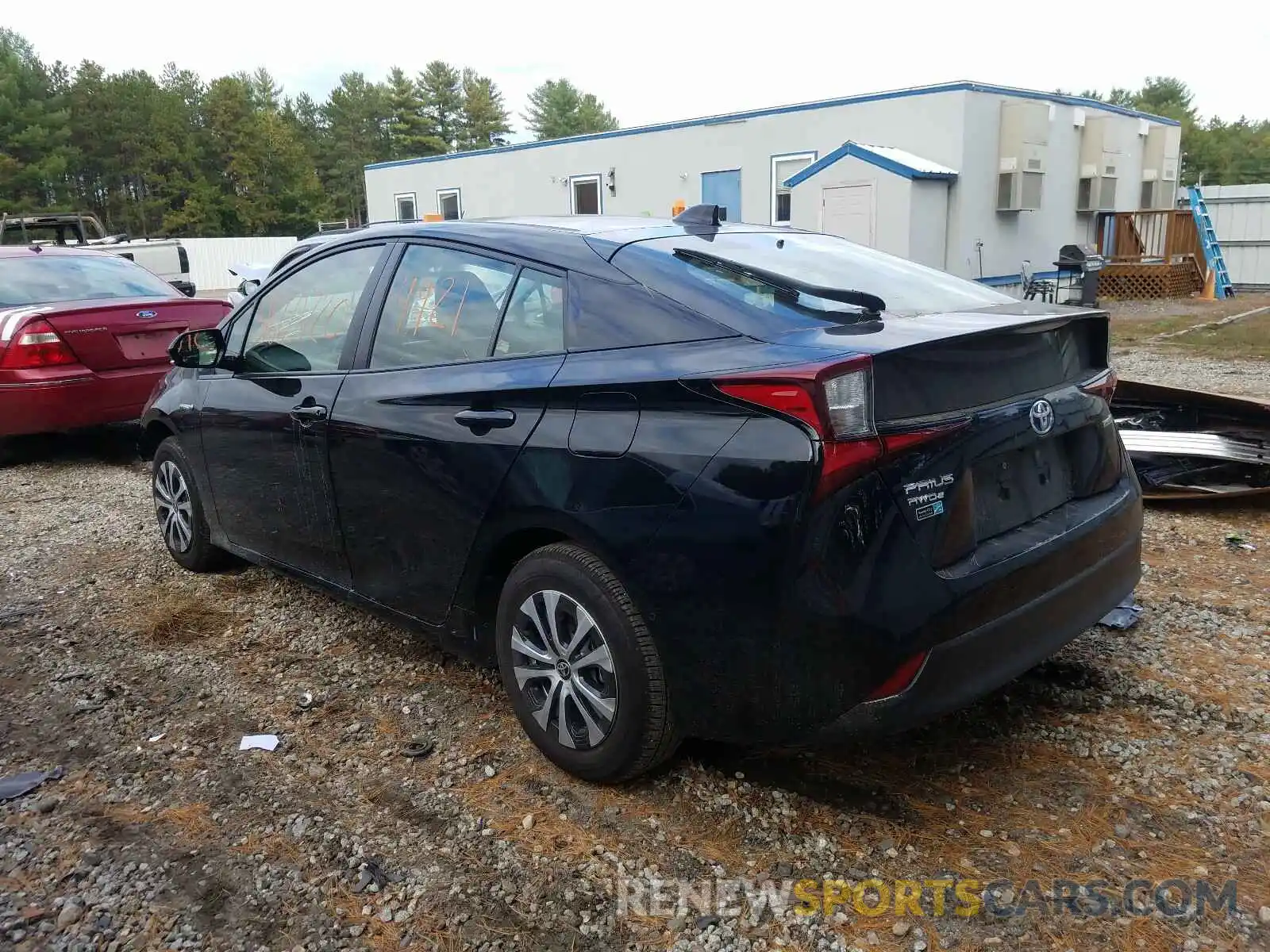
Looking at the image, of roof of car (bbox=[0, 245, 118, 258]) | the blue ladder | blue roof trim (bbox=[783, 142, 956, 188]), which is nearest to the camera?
roof of car (bbox=[0, 245, 118, 258])

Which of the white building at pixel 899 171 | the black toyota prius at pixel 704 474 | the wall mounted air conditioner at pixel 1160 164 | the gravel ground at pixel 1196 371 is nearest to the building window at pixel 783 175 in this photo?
the white building at pixel 899 171

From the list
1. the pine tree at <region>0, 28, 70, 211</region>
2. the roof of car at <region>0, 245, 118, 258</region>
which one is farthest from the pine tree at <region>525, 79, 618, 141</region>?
the roof of car at <region>0, 245, 118, 258</region>

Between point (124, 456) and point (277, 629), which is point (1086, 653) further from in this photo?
point (124, 456)

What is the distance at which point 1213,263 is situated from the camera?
65.6 ft

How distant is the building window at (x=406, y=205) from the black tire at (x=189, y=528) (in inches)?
853

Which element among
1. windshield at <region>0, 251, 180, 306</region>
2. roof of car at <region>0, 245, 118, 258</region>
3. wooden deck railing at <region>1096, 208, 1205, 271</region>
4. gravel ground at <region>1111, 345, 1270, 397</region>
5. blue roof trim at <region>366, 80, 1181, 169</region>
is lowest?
gravel ground at <region>1111, 345, 1270, 397</region>

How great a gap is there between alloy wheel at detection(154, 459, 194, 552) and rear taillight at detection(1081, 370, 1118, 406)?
152 inches

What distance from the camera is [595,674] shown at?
279cm

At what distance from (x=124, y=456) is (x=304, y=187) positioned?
63508 mm

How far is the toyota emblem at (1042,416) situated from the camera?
2.69 metres

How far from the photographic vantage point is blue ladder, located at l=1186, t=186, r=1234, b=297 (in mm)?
20016

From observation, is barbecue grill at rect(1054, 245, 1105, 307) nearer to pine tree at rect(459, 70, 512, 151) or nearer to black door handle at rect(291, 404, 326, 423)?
black door handle at rect(291, 404, 326, 423)

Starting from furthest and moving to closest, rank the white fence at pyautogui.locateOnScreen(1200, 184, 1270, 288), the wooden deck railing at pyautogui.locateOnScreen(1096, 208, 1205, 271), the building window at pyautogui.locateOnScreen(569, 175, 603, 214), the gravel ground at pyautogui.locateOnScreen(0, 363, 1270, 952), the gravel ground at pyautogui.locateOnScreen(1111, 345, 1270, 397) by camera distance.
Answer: the white fence at pyautogui.locateOnScreen(1200, 184, 1270, 288) → the building window at pyautogui.locateOnScreen(569, 175, 603, 214) → the wooden deck railing at pyautogui.locateOnScreen(1096, 208, 1205, 271) → the gravel ground at pyautogui.locateOnScreen(1111, 345, 1270, 397) → the gravel ground at pyautogui.locateOnScreen(0, 363, 1270, 952)

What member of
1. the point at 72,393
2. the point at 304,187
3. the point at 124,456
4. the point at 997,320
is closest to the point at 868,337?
the point at 997,320
